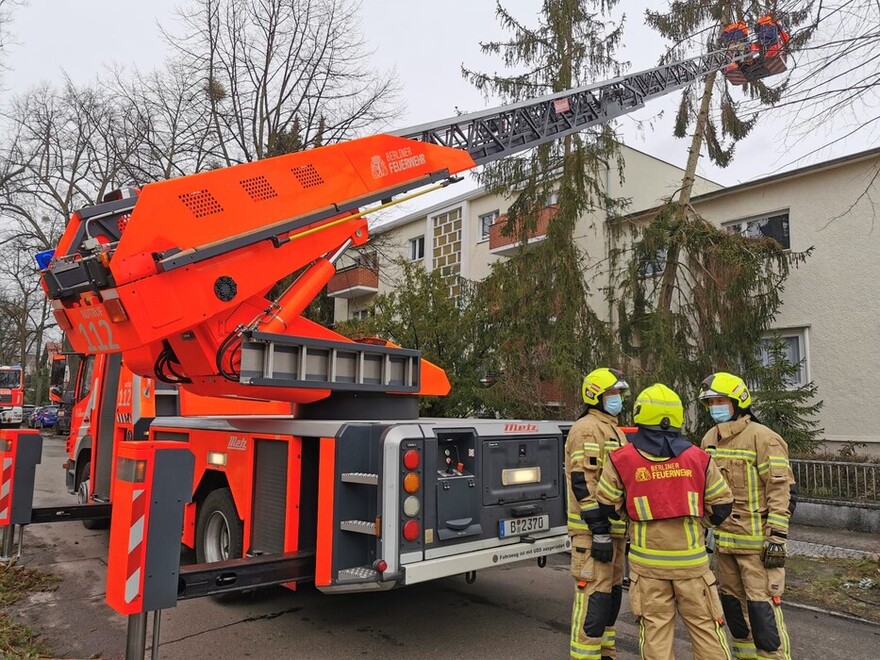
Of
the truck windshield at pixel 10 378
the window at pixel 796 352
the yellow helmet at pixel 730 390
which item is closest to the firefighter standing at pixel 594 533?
the yellow helmet at pixel 730 390

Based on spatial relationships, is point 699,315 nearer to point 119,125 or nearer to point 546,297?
point 546,297

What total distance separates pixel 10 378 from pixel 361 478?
1303 inches

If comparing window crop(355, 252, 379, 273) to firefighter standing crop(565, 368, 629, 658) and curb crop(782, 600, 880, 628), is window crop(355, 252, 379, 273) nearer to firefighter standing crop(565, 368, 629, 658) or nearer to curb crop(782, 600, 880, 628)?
curb crop(782, 600, 880, 628)

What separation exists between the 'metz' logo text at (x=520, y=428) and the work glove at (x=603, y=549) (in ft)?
4.33

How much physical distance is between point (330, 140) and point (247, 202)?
1555cm

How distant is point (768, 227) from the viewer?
48.7ft

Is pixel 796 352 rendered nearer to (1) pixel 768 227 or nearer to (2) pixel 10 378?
(1) pixel 768 227

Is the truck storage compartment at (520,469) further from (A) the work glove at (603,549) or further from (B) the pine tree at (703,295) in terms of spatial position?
(B) the pine tree at (703,295)

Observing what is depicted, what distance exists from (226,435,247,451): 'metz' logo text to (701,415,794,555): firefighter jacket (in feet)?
11.7

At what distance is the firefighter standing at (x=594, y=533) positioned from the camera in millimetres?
4082

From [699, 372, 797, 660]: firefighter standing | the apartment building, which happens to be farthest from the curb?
the apartment building

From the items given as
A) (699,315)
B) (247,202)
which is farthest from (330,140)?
(247,202)

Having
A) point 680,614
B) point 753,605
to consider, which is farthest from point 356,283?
point 680,614

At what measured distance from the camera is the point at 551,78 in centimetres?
1342
